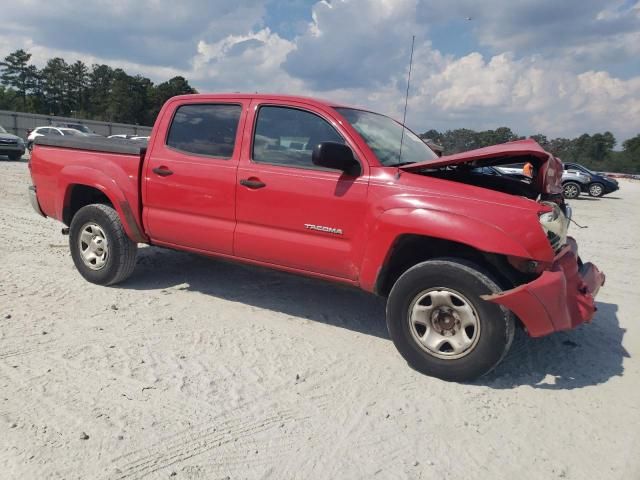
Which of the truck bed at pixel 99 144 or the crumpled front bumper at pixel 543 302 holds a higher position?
the truck bed at pixel 99 144

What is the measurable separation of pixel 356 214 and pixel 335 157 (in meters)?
0.45

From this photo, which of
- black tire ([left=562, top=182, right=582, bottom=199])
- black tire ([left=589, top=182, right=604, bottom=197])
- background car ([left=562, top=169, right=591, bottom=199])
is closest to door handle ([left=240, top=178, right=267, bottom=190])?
background car ([left=562, top=169, right=591, bottom=199])

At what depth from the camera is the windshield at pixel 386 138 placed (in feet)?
13.3

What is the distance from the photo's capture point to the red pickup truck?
332 cm

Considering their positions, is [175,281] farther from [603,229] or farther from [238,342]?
[603,229]

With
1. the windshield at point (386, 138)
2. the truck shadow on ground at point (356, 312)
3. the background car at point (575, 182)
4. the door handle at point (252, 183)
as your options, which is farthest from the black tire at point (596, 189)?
the door handle at point (252, 183)

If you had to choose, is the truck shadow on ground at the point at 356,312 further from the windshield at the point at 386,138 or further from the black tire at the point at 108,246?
the windshield at the point at 386,138

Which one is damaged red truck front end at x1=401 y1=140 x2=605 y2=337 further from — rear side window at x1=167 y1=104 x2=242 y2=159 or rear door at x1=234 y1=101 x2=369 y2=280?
rear side window at x1=167 y1=104 x2=242 y2=159

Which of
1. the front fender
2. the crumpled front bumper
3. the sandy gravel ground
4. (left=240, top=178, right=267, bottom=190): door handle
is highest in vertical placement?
(left=240, top=178, right=267, bottom=190): door handle

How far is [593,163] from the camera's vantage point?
78.9 meters

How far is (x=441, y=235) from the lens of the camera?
11.1 feet

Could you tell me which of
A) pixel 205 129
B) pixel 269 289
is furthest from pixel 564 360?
pixel 205 129

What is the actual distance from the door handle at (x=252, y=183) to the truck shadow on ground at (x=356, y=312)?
1046 millimetres

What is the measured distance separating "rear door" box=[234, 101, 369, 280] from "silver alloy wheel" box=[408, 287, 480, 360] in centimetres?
58
